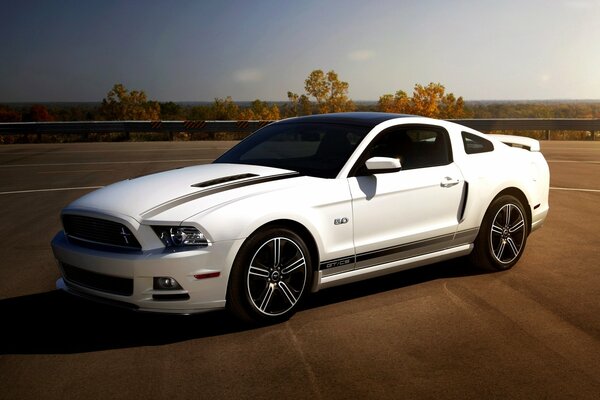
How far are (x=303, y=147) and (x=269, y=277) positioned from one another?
175 centimetres

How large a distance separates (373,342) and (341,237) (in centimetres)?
97

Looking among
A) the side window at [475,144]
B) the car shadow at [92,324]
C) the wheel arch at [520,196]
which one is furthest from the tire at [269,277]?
the wheel arch at [520,196]

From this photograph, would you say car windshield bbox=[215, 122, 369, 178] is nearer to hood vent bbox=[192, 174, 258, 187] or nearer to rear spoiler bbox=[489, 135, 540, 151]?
hood vent bbox=[192, 174, 258, 187]

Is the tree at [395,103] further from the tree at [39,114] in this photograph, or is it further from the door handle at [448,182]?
the door handle at [448,182]

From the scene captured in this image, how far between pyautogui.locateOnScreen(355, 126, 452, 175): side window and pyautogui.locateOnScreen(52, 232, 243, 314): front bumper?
6.26 feet

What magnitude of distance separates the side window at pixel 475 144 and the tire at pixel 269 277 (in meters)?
2.29

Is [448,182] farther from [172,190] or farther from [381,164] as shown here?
[172,190]

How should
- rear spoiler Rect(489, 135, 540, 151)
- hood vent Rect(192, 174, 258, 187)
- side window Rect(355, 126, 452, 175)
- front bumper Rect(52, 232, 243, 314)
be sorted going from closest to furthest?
front bumper Rect(52, 232, 243, 314) < hood vent Rect(192, 174, 258, 187) < side window Rect(355, 126, 452, 175) < rear spoiler Rect(489, 135, 540, 151)

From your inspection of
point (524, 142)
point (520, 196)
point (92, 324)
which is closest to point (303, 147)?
point (520, 196)

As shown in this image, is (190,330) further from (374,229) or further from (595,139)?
(595,139)

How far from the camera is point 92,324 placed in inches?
203

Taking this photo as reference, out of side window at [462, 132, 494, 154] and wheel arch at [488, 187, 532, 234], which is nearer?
side window at [462, 132, 494, 154]

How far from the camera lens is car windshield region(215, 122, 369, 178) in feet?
18.8

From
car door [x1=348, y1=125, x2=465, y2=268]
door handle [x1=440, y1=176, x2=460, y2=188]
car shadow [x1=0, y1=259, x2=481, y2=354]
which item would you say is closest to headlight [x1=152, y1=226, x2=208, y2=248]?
car shadow [x1=0, y1=259, x2=481, y2=354]
